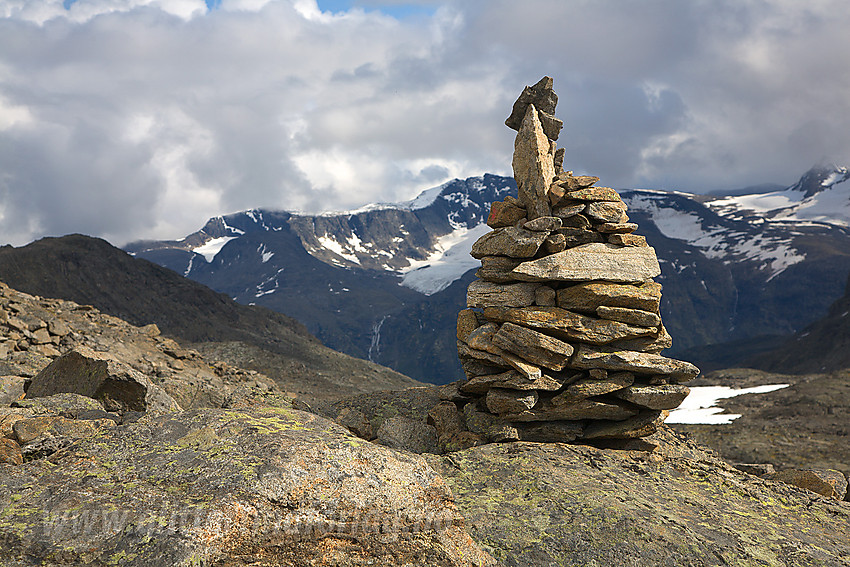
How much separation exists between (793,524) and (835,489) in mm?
5030

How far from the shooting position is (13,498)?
6992mm

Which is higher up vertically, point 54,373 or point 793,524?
point 54,373

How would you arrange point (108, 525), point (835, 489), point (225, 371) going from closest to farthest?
point (108, 525)
point (835, 489)
point (225, 371)

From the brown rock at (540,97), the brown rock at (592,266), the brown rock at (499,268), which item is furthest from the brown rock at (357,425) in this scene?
the brown rock at (540,97)

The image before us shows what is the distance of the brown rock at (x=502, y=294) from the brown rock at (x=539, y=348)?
1.38 m

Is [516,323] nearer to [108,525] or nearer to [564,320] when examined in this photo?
[564,320]

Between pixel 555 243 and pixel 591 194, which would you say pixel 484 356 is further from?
pixel 591 194

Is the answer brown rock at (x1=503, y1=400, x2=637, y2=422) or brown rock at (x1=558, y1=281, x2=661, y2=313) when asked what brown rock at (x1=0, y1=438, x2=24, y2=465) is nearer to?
brown rock at (x1=503, y1=400, x2=637, y2=422)

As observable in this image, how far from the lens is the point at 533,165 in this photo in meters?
19.1

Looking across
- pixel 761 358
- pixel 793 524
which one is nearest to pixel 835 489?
pixel 793 524

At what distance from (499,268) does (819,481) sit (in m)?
11.2

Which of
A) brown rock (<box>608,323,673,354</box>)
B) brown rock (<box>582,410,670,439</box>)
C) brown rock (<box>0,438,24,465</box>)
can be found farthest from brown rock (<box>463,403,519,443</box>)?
brown rock (<box>0,438,24,465</box>)

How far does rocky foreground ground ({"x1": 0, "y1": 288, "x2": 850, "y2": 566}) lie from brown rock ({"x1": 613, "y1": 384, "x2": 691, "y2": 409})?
1.89 meters

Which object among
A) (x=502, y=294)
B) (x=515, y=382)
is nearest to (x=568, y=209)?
(x=502, y=294)
